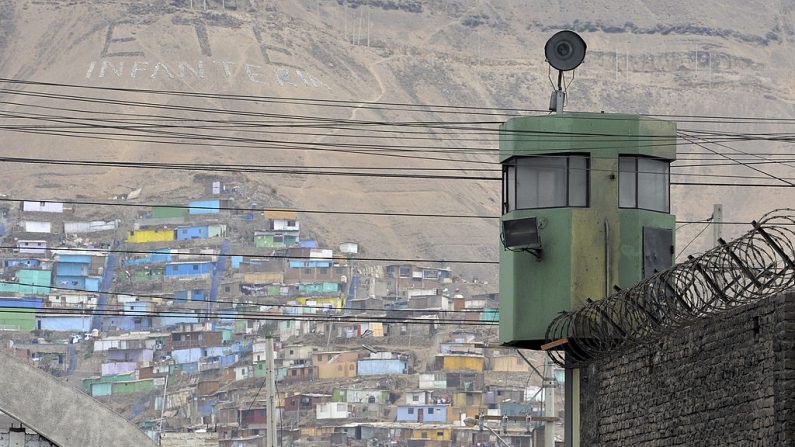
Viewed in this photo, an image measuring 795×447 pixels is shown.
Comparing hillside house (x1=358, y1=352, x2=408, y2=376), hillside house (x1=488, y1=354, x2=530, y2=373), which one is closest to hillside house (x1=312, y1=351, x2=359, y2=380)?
hillside house (x1=358, y1=352, x2=408, y2=376)

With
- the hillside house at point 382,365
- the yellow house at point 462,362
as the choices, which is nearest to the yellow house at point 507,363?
the yellow house at point 462,362

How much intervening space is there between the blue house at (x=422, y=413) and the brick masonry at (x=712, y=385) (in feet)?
497

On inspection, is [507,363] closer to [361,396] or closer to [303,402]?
[361,396]

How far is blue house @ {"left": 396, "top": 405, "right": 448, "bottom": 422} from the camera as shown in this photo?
169 m

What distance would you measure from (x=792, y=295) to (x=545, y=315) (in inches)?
414

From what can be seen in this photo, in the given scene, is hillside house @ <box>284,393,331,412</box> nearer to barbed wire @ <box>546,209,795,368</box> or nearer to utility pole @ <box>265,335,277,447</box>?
utility pole @ <box>265,335,277,447</box>

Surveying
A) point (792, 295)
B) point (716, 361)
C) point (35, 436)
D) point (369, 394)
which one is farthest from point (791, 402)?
point (369, 394)

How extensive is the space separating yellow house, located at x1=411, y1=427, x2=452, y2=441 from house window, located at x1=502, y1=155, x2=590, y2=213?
138m

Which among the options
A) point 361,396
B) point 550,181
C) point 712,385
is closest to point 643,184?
point 550,181

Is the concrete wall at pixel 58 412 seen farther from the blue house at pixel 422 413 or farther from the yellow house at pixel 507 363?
the yellow house at pixel 507 363

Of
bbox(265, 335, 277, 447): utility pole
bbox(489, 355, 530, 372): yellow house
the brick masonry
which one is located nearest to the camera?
the brick masonry

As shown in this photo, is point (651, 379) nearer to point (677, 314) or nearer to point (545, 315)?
point (677, 314)

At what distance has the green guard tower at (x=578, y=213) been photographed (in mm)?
22625

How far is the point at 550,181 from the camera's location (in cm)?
2303
